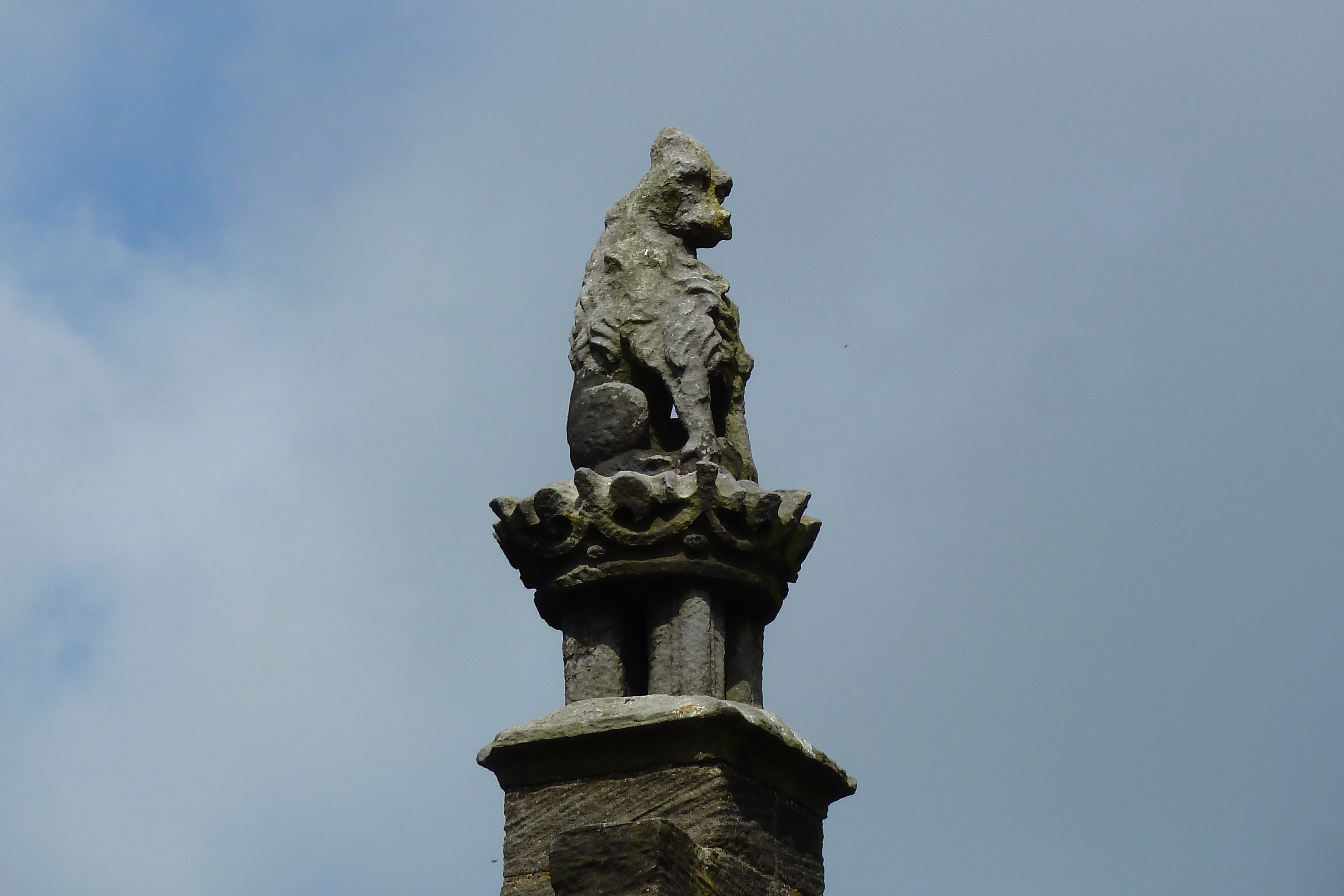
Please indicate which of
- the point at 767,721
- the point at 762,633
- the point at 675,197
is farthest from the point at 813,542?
the point at 675,197

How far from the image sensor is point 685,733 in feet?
27.1

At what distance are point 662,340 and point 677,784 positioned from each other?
2105 mm

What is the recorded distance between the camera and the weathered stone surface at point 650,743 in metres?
8.27

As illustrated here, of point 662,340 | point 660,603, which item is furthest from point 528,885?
point 662,340

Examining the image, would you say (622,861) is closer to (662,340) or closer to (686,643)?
(686,643)

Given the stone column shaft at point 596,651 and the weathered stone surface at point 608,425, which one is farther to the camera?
the weathered stone surface at point 608,425

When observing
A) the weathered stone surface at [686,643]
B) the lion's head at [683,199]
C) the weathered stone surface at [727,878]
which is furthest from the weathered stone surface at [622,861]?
the lion's head at [683,199]

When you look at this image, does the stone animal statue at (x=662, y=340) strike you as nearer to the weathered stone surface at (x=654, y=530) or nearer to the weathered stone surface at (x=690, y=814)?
the weathered stone surface at (x=654, y=530)

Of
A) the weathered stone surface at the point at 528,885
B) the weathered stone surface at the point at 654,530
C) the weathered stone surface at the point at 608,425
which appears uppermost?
the weathered stone surface at the point at 608,425

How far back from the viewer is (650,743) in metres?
8.34

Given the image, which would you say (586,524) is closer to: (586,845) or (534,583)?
(534,583)

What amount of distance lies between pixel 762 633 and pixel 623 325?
146 centimetres

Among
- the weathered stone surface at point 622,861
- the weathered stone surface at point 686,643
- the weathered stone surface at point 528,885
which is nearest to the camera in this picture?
the weathered stone surface at point 622,861

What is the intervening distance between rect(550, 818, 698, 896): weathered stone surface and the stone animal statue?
194 centimetres
